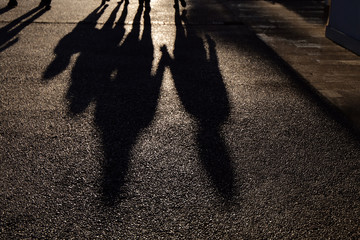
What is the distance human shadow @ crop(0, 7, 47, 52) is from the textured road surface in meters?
0.26

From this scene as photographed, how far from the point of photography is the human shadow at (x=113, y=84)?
12.7 ft

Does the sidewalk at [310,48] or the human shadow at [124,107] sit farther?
the sidewalk at [310,48]

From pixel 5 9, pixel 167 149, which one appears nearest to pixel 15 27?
pixel 5 9

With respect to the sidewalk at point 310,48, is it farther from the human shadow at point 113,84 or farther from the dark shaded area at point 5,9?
the dark shaded area at point 5,9

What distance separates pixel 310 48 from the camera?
8.01 meters

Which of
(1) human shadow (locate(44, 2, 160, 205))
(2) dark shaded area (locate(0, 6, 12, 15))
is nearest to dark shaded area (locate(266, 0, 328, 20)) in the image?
(1) human shadow (locate(44, 2, 160, 205))

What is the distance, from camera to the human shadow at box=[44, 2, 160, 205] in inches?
152

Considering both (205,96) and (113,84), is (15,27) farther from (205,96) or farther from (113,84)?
(205,96)

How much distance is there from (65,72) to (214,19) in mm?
5583

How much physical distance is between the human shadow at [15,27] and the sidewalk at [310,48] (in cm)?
527

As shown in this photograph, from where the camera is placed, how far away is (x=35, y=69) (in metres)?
6.31

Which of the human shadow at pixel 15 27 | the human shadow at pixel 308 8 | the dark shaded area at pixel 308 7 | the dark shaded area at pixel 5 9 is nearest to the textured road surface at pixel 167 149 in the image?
the human shadow at pixel 15 27

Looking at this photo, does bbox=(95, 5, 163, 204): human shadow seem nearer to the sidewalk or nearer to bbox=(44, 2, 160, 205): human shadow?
bbox=(44, 2, 160, 205): human shadow

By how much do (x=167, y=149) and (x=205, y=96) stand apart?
163 centimetres
